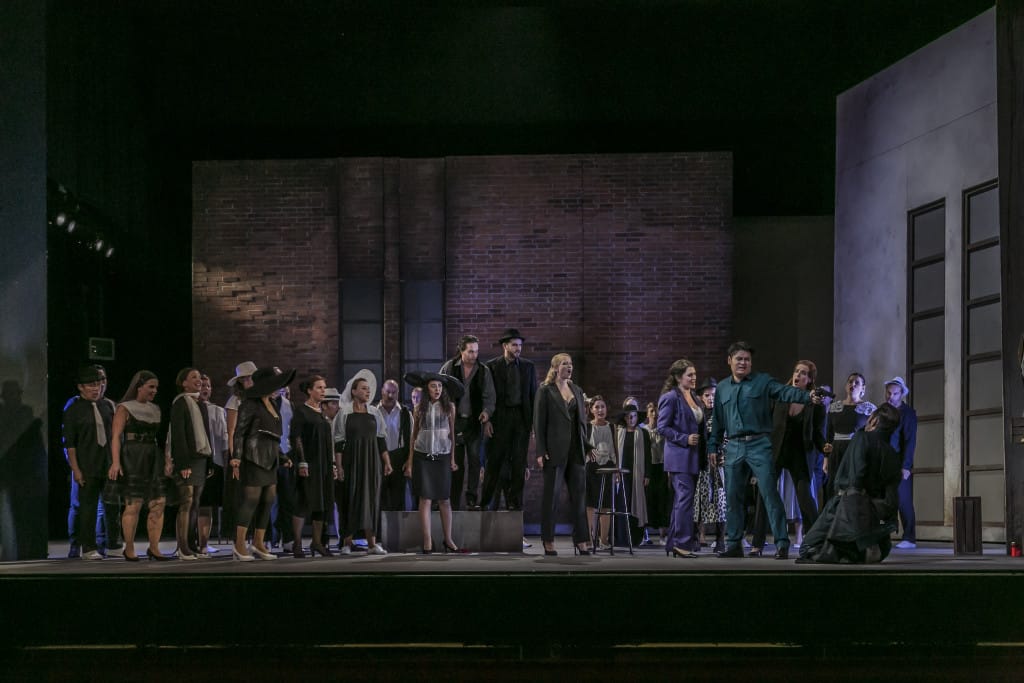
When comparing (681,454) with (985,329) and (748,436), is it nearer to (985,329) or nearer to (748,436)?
(748,436)

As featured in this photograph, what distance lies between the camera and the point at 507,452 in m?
9.91

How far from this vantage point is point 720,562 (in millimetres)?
8188

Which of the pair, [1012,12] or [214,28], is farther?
[214,28]

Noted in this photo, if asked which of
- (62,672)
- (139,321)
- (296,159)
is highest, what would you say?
(296,159)

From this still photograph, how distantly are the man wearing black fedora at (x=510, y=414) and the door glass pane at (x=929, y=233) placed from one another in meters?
5.00

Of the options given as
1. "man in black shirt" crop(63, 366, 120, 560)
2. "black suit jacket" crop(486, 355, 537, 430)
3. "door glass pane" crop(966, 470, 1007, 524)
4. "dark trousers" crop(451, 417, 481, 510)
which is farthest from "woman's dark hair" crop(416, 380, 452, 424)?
"door glass pane" crop(966, 470, 1007, 524)

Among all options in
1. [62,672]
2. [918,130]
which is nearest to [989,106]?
[918,130]

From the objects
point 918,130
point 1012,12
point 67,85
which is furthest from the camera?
point 67,85

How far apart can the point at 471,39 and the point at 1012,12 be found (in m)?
7.36

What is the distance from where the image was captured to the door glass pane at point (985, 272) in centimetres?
1159

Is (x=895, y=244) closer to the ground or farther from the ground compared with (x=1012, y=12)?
closer to the ground

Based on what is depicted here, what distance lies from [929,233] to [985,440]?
7.54 ft

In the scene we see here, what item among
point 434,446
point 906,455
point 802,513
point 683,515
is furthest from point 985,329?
point 434,446

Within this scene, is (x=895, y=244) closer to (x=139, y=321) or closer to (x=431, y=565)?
(x=431, y=565)
